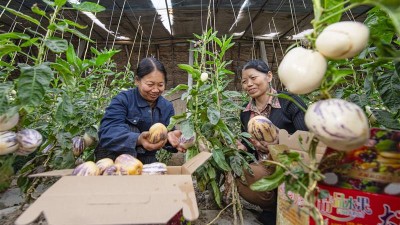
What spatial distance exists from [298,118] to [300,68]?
1245 millimetres

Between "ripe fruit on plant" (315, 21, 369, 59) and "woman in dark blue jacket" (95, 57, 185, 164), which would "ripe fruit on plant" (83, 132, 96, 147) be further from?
"ripe fruit on plant" (315, 21, 369, 59)

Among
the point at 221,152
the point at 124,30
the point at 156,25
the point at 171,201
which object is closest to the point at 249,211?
the point at 221,152

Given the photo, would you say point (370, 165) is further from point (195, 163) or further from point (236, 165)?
point (236, 165)

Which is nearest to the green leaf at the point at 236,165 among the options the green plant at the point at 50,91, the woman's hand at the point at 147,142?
the woman's hand at the point at 147,142

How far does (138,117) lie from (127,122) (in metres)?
0.08

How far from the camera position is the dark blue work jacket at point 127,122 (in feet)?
5.00

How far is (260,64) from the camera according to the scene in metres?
2.04

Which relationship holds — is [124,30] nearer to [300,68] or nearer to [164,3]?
[164,3]

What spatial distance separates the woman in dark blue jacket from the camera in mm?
1527

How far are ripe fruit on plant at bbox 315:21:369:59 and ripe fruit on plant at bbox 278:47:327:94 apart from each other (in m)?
0.03

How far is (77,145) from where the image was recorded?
5.69ft

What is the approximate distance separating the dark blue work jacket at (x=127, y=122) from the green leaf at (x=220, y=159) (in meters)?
0.44

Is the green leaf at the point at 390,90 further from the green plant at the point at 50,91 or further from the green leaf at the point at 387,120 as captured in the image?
the green plant at the point at 50,91

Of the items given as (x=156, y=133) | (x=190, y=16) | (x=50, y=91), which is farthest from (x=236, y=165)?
(x=190, y=16)
